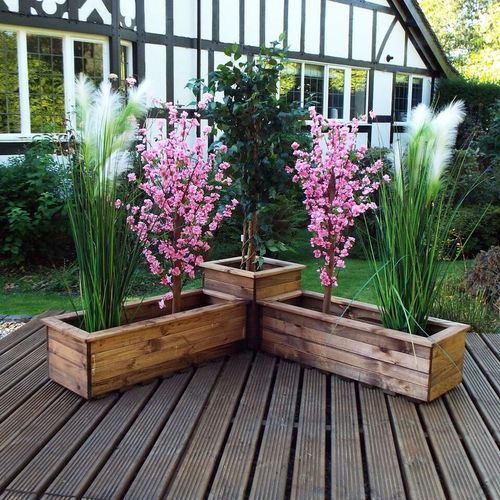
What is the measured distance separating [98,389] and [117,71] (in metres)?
5.78

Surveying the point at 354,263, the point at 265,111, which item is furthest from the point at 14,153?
the point at 265,111

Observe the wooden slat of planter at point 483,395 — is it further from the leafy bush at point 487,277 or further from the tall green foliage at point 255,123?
the leafy bush at point 487,277

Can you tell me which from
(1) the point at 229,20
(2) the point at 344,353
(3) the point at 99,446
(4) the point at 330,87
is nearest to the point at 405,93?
(4) the point at 330,87

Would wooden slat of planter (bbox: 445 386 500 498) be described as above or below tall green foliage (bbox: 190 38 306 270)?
below

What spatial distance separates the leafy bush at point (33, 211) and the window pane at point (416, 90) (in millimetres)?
9740

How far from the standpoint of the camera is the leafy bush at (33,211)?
20.5 feet

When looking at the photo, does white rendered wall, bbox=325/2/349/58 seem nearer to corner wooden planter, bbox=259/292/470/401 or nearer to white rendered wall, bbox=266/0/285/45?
white rendered wall, bbox=266/0/285/45

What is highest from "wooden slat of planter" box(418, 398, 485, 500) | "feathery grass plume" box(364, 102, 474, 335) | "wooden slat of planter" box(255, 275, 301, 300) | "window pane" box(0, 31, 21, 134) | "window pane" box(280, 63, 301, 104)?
"window pane" box(280, 63, 301, 104)

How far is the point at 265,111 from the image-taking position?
3.29 metres

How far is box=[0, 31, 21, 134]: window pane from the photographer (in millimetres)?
7074

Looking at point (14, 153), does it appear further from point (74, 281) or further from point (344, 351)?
point (344, 351)

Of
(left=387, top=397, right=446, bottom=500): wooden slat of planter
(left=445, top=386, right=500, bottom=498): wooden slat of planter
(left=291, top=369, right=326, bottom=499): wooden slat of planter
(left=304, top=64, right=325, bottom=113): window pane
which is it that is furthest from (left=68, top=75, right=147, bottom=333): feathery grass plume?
(left=304, top=64, right=325, bottom=113): window pane

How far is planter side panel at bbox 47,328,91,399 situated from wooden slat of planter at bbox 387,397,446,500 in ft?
4.28

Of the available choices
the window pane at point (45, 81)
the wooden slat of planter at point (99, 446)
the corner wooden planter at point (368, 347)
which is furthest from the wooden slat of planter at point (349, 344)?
the window pane at point (45, 81)
